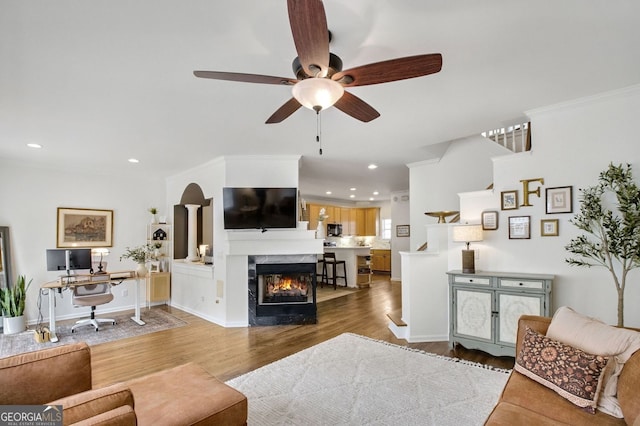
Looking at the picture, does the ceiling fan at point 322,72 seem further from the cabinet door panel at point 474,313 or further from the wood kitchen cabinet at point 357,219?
the wood kitchen cabinet at point 357,219

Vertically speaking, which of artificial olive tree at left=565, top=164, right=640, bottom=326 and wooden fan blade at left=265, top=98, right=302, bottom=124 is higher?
wooden fan blade at left=265, top=98, right=302, bottom=124

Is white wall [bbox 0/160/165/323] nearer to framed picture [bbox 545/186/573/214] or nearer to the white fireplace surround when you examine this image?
the white fireplace surround

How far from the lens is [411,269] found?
411 centimetres

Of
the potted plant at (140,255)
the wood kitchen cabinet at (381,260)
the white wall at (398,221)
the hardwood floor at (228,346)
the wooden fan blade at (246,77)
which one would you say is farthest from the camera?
the wood kitchen cabinet at (381,260)

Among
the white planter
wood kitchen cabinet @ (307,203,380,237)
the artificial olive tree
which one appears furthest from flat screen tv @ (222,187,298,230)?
wood kitchen cabinet @ (307,203,380,237)

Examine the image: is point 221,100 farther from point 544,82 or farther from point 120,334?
point 120,334

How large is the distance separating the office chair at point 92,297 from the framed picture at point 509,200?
225 inches

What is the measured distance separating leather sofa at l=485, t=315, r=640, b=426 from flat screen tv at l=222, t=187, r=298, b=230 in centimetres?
357

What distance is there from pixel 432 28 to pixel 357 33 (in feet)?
1.50

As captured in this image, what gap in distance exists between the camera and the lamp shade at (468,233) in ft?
11.8

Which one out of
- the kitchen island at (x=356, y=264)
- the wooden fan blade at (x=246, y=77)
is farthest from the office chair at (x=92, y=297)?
the kitchen island at (x=356, y=264)

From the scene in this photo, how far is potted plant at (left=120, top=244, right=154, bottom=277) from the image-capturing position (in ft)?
17.3

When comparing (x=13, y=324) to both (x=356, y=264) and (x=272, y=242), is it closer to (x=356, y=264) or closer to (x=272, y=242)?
(x=272, y=242)

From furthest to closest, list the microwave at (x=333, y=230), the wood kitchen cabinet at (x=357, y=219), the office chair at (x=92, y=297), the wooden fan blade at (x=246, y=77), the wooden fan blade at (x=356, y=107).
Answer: the wood kitchen cabinet at (x=357, y=219), the microwave at (x=333, y=230), the office chair at (x=92, y=297), the wooden fan blade at (x=356, y=107), the wooden fan blade at (x=246, y=77)
